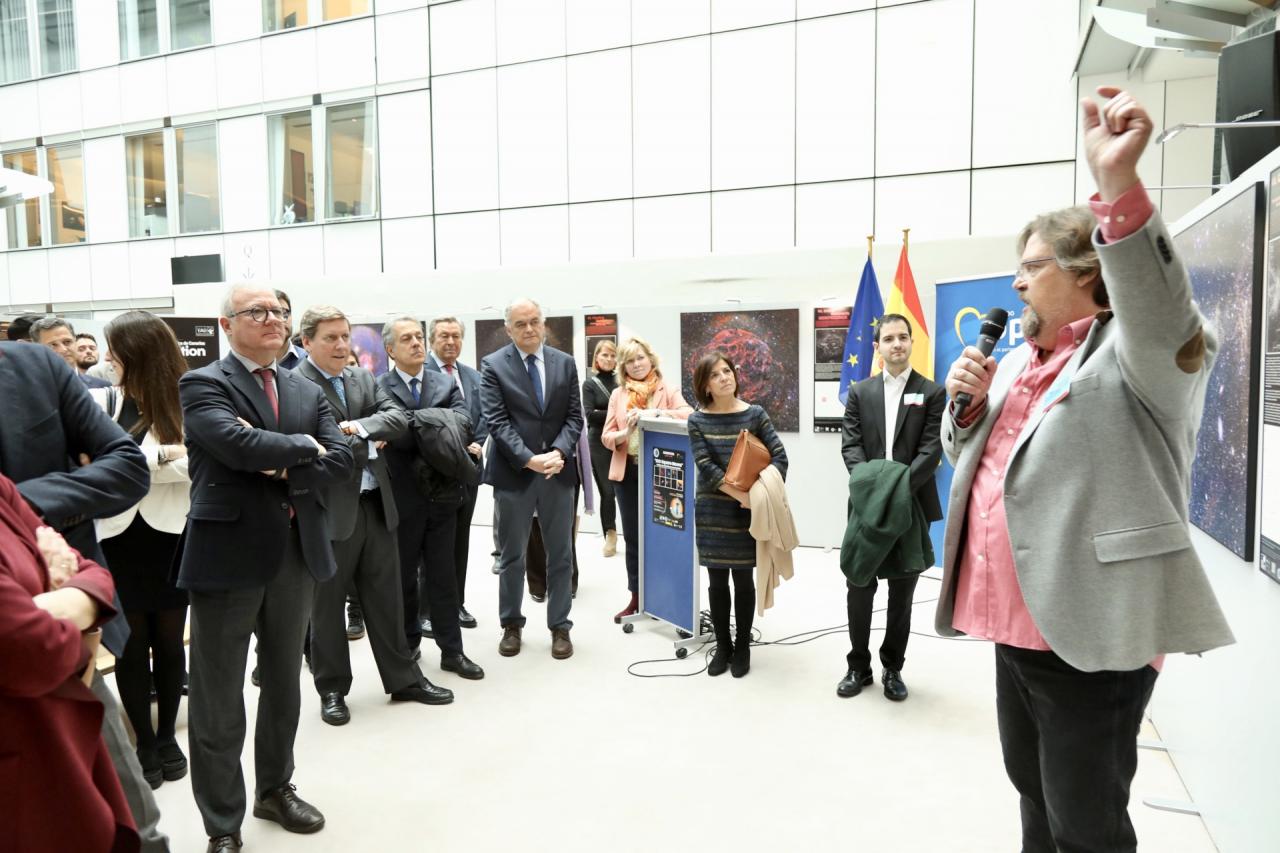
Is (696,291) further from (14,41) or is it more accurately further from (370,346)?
(14,41)

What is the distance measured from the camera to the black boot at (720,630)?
4289 mm

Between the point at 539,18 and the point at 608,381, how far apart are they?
5.71 metres

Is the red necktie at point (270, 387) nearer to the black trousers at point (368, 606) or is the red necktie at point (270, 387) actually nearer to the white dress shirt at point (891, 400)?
the black trousers at point (368, 606)

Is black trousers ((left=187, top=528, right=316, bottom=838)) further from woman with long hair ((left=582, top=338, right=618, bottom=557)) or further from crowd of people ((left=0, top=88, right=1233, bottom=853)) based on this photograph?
woman with long hair ((left=582, top=338, right=618, bottom=557))

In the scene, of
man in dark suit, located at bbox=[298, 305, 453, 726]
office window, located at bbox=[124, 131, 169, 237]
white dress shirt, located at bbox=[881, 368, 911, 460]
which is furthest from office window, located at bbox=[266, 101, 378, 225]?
white dress shirt, located at bbox=[881, 368, 911, 460]

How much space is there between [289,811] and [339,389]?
1.85 m

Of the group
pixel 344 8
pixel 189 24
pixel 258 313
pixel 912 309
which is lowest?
pixel 258 313

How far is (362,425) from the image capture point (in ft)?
11.6

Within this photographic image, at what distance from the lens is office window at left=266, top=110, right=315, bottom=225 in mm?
11430

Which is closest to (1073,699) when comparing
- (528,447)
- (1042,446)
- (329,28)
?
(1042,446)

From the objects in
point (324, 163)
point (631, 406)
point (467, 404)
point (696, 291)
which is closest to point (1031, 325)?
point (467, 404)

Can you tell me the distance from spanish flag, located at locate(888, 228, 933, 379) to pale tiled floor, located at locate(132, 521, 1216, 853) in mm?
2666

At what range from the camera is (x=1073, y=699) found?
1.62 m

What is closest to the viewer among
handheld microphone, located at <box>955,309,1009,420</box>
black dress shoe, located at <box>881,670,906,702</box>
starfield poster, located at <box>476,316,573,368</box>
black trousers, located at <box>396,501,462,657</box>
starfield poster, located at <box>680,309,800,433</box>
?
handheld microphone, located at <box>955,309,1009,420</box>
